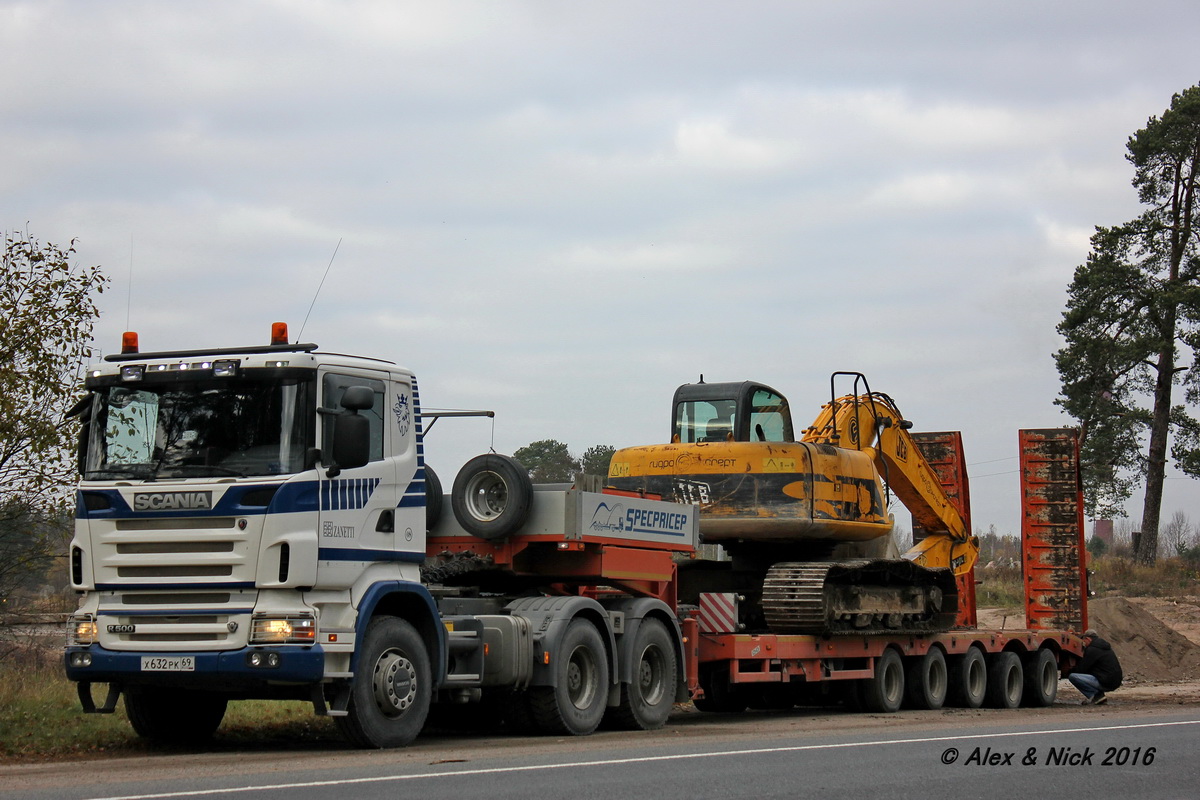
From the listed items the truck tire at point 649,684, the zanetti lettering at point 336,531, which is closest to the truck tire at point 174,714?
the zanetti lettering at point 336,531

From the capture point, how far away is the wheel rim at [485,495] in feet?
46.2

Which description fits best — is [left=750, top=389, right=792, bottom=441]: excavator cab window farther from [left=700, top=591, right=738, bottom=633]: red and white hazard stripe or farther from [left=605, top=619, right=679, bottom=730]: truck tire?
[left=605, top=619, right=679, bottom=730]: truck tire

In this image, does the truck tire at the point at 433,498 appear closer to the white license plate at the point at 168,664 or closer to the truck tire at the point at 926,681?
the white license plate at the point at 168,664

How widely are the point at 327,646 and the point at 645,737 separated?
393 centimetres

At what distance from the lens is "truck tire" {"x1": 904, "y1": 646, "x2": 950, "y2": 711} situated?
19422 mm

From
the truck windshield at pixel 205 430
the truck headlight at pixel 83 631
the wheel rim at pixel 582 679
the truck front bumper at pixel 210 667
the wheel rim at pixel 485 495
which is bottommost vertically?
the wheel rim at pixel 582 679

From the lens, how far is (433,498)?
14.3 m

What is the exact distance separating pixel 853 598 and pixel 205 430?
955 cm

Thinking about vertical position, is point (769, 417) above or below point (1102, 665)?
above

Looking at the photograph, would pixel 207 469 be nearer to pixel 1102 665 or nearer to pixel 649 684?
pixel 649 684

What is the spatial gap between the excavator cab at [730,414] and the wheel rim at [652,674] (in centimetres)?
371

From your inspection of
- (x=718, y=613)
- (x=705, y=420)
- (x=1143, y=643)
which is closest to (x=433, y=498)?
(x=718, y=613)

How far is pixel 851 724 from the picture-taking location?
1585 cm

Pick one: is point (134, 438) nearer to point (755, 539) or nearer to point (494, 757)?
point (494, 757)
